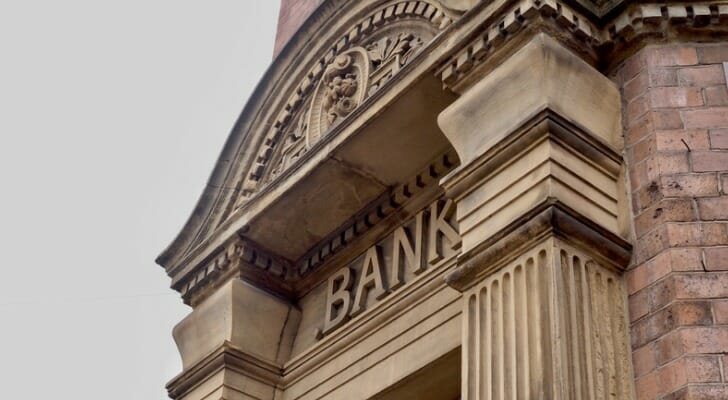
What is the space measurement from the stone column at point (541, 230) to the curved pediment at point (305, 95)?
187cm

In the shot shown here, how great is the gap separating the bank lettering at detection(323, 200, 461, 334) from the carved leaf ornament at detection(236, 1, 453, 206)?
941 millimetres

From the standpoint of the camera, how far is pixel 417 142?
8.65 meters

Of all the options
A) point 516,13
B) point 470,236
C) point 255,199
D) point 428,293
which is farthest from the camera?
point 255,199

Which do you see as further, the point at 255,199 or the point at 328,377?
the point at 255,199

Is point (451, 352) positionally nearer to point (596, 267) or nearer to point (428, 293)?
point (428, 293)

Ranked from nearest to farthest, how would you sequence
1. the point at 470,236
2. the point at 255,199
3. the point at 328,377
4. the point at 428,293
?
the point at 470,236 → the point at 428,293 → the point at 328,377 → the point at 255,199

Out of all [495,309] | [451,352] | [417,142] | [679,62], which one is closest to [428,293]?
[451,352]

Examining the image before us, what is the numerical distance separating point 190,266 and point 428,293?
2.47m

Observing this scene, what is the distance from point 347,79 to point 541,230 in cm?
350

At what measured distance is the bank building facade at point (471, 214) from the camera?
6.24 meters

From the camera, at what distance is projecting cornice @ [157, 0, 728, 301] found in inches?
291

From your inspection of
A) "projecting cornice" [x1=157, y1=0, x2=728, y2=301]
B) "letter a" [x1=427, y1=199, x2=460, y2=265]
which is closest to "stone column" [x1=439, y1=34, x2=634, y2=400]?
"projecting cornice" [x1=157, y1=0, x2=728, y2=301]

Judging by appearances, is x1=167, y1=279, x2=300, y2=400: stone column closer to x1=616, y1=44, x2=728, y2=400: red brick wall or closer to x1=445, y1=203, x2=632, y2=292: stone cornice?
x1=445, y1=203, x2=632, y2=292: stone cornice

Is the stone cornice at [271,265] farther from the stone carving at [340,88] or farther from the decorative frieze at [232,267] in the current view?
the stone carving at [340,88]
